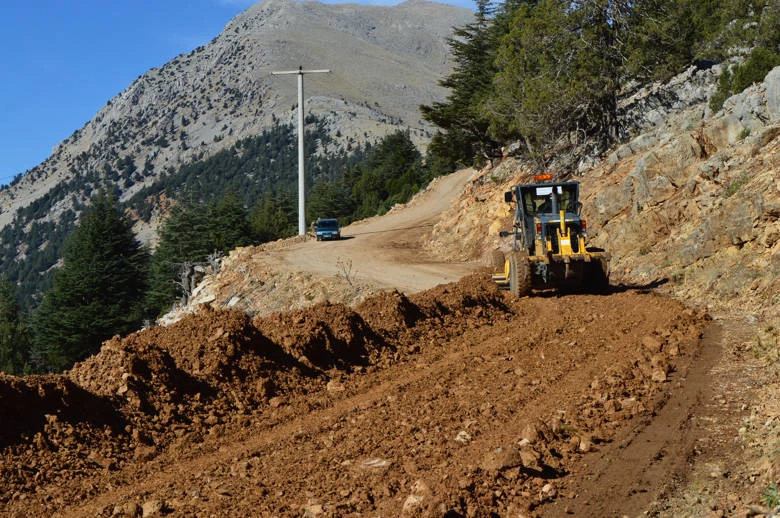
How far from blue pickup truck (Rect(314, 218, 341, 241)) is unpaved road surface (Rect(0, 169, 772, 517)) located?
26.3 meters

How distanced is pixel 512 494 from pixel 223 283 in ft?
76.8

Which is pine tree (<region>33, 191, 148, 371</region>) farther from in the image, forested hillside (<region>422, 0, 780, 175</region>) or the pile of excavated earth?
the pile of excavated earth

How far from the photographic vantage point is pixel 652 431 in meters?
7.65

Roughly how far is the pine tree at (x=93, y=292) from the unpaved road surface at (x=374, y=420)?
4843 centimetres

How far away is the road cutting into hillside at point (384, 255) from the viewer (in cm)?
2683

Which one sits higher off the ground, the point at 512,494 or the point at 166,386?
the point at 166,386

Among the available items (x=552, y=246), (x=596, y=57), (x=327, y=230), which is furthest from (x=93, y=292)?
(x=552, y=246)

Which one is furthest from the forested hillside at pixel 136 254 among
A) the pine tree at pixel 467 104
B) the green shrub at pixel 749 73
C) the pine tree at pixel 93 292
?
the green shrub at pixel 749 73

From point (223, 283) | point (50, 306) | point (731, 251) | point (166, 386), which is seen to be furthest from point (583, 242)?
point (50, 306)

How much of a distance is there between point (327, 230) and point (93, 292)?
29232 mm

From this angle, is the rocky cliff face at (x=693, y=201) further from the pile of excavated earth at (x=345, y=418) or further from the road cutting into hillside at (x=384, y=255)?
the pile of excavated earth at (x=345, y=418)

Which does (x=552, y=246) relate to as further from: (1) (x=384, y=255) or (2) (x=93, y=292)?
(2) (x=93, y=292)

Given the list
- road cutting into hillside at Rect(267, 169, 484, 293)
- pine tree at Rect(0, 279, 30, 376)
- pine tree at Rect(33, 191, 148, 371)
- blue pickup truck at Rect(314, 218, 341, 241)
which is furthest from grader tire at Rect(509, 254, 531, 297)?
pine tree at Rect(0, 279, 30, 376)

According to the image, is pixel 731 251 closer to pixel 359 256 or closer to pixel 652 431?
pixel 652 431
